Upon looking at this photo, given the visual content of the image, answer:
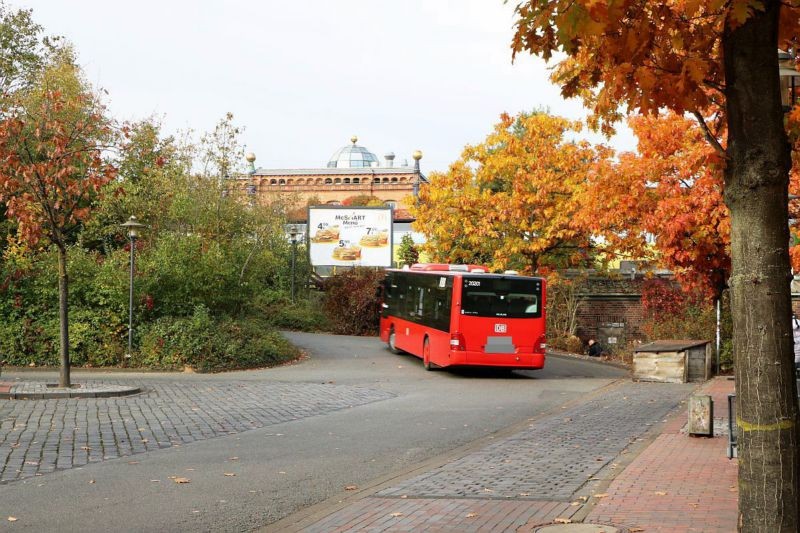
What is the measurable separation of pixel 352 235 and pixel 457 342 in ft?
89.4

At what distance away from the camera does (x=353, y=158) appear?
101938mm

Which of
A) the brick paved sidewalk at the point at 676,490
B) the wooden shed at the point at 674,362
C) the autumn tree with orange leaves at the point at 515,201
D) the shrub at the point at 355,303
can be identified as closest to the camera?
the brick paved sidewalk at the point at 676,490

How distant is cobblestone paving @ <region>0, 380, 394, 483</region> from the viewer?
38.3 ft

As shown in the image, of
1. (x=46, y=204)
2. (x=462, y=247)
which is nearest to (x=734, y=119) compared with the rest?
(x=46, y=204)

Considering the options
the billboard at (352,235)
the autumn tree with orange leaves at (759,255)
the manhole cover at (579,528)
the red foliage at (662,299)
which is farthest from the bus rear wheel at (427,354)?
the billboard at (352,235)

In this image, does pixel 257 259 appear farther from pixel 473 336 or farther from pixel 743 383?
pixel 743 383

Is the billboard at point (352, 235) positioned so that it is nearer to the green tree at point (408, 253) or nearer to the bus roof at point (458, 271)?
the green tree at point (408, 253)

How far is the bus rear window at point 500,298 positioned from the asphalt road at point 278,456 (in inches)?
70.0

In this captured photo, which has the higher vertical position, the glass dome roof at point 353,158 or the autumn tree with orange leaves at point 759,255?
the glass dome roof at point 353,158

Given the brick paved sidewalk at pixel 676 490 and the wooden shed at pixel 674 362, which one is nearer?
the brick paved sidewalk at pixel 676 490

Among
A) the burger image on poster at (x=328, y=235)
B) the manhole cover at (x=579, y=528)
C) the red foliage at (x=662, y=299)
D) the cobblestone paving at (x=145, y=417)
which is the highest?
the burger image on poster at (x=328, y=235)

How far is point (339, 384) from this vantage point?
22.4 meters

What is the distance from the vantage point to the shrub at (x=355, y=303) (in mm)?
40438

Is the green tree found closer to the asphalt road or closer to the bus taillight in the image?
the bus taillight
